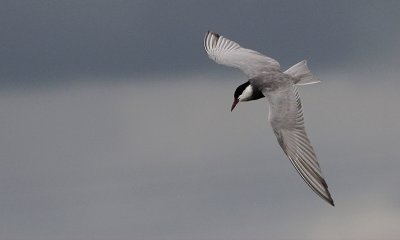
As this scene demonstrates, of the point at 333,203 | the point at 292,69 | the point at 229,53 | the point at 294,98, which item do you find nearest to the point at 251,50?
the point at 229,53

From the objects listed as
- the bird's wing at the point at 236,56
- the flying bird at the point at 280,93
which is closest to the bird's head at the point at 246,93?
the flying bird at the point at 280,93

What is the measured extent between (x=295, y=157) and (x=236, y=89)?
5385 mm

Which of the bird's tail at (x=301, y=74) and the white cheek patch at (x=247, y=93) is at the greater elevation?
the bird's tail at (x=301, y=74)

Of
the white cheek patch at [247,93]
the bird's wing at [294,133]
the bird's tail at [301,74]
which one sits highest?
the bird's tail at [301,74]

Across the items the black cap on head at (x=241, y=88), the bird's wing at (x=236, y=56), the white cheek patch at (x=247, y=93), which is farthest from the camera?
the bird's wing at (x=236, y=56)

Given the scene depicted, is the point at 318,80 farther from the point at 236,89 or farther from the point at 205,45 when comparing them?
the point at 205,45

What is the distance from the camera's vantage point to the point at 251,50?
3919cm

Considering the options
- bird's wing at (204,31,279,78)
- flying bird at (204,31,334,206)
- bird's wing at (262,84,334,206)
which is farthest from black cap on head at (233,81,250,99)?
bird's wing at (262,84,334,206)

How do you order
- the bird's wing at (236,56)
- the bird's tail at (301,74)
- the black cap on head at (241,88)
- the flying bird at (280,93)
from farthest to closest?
1. the bird's wing at (236,56)
2. the black cap on head at (241,88)
3. the bird's tail at (301,74)
4. the flying bird at (280,93)

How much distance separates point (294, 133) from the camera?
31859 mm

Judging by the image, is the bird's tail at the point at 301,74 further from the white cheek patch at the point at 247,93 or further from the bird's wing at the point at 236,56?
the white cheek patch at the point at 247,93

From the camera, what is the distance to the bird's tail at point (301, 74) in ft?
114

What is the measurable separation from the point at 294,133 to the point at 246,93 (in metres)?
3.82

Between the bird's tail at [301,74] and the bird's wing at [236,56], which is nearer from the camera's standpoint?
the bird's tail at [301,74]
